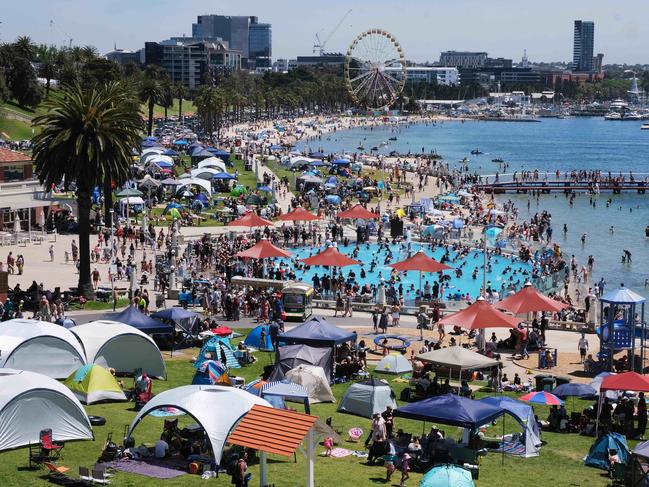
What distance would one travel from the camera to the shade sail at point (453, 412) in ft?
73.6

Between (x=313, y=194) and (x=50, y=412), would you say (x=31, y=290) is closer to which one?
(x=50, y=412)

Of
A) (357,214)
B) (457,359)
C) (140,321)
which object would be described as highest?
(357,214)

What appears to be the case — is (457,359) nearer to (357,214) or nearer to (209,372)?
(209,372)

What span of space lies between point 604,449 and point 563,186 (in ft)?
288

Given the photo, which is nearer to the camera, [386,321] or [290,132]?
[386,321]

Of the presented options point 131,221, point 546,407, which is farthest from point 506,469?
point 131,221

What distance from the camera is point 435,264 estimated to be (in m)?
42.3

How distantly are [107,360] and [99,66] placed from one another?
93.2m

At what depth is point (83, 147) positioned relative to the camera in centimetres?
4062

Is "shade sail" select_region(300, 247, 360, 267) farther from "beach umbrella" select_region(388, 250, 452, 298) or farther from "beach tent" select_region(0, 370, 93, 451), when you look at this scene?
"beach tent" select_region(0, 370, 93, 451)

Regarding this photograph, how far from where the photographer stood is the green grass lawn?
805 inches

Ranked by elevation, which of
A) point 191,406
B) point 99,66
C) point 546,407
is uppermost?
point 99,66

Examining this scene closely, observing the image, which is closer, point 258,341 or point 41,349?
point 41,349

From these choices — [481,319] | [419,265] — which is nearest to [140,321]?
[481,319]
